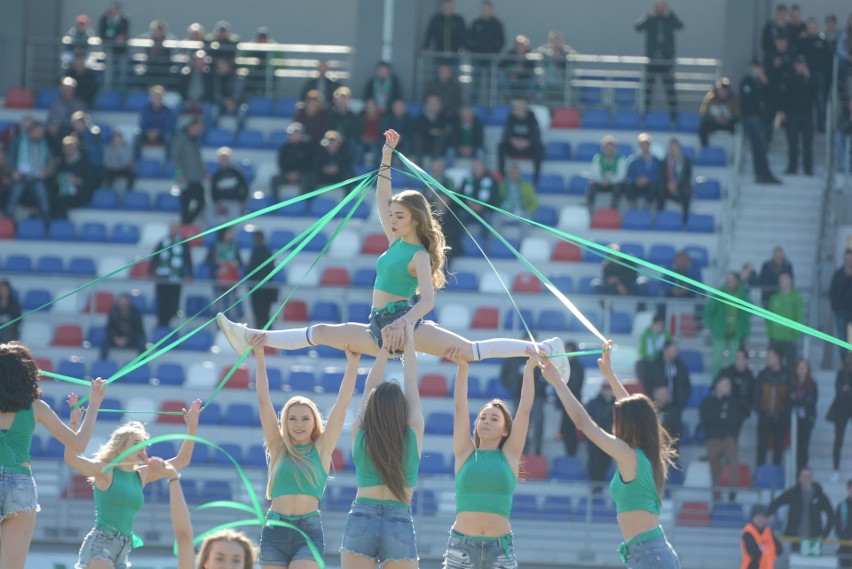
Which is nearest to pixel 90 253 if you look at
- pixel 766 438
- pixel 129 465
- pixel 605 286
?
pixel 605 286

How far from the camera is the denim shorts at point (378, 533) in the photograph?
6535 mm

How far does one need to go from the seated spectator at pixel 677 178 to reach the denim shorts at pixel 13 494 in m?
10.8

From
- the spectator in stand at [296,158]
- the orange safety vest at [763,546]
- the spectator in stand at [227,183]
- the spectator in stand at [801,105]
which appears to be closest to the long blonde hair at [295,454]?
the orange safety vest at [763,546]

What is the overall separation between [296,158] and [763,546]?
7.36m

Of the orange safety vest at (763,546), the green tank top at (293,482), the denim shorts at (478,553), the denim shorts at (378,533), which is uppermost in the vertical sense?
the green tank top at (293,482)

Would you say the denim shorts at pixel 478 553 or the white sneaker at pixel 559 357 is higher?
the white sneaker at pixel 559 357

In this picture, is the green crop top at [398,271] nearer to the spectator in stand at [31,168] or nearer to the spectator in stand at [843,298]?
the spectator in stand at [843,298]

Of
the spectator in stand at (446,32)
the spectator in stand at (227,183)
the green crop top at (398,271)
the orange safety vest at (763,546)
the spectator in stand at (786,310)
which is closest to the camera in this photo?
the green crop top at (398,271)

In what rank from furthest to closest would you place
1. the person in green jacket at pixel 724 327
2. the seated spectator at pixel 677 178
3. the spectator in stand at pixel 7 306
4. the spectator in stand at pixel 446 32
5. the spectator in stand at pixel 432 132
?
the spectator in stand at pixel 446 32 → the spectator in stand at pixel 432 132 → the seated spectator at pixel 677 178 → the spectator in stand at pixel 7 306 → the person in green jacket at pixel 724 327

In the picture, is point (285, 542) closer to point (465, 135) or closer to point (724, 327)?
point (724, 327)

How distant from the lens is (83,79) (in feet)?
61.4

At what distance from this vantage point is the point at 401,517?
6.57m

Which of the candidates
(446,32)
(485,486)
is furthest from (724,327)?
(485,486)

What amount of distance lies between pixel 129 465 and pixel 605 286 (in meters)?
8.87
